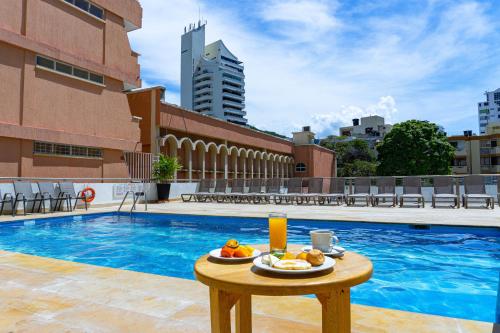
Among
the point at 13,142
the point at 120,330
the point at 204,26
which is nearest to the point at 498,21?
the point at 120,330

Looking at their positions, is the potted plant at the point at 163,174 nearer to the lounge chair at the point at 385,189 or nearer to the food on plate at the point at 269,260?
the lounge chair at the point at 385,189

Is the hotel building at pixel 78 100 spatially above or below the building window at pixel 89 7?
below

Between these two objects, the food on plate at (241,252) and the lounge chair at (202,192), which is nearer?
the food on plate at (241,252)

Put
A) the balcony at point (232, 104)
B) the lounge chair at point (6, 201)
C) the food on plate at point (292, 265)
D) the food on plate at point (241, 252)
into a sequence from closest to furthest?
the food on plate at point (292, 265) → the food on plate at point (241, 252) → the lounge chair at point (6, 201) → the balcony at point (232, 104)

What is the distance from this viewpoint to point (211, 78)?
3821 inches

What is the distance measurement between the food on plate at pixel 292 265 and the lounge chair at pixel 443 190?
11.9 m

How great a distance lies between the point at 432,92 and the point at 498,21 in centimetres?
1327

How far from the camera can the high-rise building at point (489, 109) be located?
12769 cm

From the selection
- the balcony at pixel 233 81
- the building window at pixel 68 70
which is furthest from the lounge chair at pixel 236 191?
the balcony at pixel 233 81

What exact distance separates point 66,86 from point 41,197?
5334 mm

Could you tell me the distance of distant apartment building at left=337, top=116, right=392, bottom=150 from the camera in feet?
271

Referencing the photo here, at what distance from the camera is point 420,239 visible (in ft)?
22.9

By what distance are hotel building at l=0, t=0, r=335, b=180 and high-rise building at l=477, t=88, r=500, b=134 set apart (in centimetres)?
13776

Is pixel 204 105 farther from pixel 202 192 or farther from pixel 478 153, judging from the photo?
pixel 202 192
